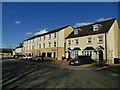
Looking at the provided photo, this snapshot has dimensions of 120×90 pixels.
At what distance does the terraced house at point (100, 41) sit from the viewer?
37219 millimetres

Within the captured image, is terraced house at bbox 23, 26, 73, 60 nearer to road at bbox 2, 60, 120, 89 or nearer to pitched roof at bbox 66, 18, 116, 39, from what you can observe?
pitched roof at bbox 66, 18, 116, 39

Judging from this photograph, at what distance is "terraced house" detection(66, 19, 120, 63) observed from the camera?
37.2 metres

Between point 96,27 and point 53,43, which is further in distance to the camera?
point 53,43

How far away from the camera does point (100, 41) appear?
3872 cm

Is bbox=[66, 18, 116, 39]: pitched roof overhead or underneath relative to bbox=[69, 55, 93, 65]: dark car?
overhead

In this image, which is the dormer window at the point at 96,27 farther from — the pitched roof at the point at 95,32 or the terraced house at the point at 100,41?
the pitched roof at the point at 95,32

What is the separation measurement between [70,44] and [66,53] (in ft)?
9.07

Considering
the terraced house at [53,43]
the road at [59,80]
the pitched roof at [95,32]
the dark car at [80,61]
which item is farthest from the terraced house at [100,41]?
the road at [59,80]

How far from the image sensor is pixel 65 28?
175 ft

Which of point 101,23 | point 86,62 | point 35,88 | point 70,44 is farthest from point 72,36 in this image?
point 35,88

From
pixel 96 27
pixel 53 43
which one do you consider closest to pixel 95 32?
pixel 96 27

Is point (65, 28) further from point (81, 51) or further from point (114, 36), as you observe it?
point (114, 36)

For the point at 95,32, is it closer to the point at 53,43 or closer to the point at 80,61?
the point at 80,61

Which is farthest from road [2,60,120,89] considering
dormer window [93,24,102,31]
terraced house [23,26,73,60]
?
terraced house [23,26,73,60]
